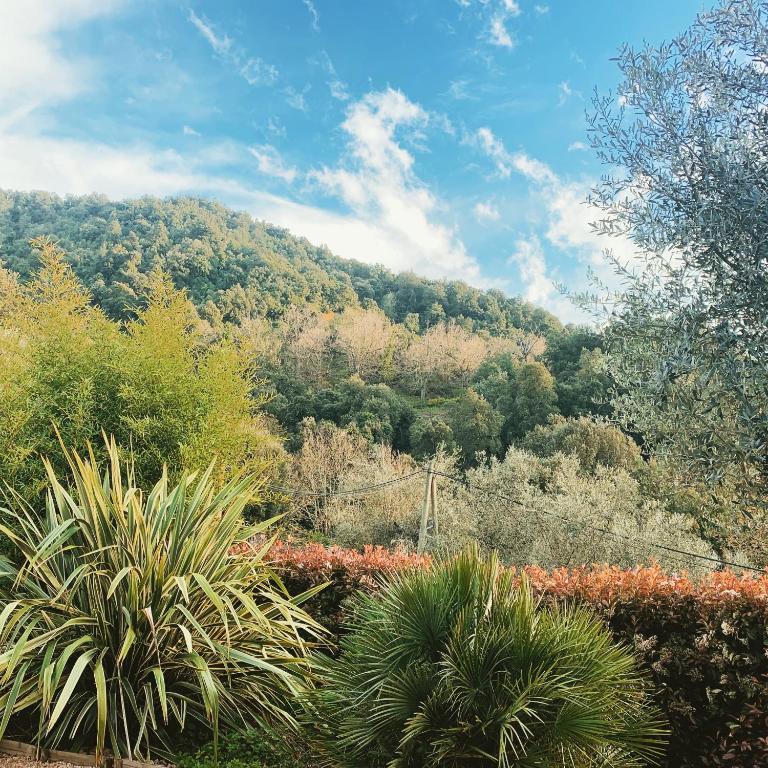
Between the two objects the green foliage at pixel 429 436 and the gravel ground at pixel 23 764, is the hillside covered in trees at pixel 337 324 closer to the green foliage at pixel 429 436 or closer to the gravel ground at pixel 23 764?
the green foliage at pixel 429 436

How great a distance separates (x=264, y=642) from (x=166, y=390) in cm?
272

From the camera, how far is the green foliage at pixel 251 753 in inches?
127

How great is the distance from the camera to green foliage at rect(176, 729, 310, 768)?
3.22 metres

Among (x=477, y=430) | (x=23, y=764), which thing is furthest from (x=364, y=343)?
(x=23, y=764)

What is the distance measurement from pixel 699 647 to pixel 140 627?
3690 mm

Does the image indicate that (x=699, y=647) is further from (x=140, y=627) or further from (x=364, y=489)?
(x=364, y=489)

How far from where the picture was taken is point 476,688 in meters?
2.57

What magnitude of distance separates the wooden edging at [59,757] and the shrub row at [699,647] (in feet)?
5.87

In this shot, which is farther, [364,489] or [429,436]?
[429,436]

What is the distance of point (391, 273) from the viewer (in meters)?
68.5

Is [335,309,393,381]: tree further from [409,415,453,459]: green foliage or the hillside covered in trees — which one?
[409,415,453,459]: green foliage

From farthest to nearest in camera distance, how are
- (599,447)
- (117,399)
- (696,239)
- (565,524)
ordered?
(599,447), (565,524), (117,399), (696,239)

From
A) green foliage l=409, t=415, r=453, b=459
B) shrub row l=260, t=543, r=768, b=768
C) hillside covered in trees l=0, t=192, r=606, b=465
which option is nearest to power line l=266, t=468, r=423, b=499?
hillside covered in trees l=0, t=192, r=606, b=465

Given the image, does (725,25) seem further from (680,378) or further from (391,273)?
(391,273)
